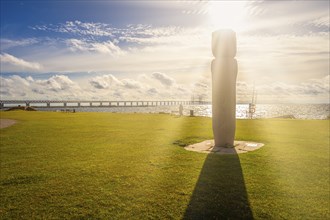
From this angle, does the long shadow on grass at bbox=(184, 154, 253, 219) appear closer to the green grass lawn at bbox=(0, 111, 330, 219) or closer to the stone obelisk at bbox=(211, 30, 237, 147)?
the green grass lawn at bbox=(0, 111, 330, 219)

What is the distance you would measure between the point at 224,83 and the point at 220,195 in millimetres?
6597

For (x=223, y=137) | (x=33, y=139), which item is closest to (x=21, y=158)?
(x=33, y=139)

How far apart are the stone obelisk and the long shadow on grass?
3058 millimetres

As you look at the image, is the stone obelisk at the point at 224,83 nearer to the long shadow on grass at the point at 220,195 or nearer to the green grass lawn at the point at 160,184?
the green grass lawn at the point at 160,184

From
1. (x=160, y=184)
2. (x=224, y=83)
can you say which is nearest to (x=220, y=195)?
(x=160, y=184)

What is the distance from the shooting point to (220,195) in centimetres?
709

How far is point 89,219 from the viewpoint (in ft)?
19.2

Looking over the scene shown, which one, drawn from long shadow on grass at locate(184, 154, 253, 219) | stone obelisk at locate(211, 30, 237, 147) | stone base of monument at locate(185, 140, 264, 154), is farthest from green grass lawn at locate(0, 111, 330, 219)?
stone obelisk at locate(211, 30, 237, 147)

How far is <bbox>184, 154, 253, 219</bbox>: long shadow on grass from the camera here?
6156 mm

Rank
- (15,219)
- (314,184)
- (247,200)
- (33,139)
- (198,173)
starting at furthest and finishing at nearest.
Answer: (33,139) → (198,173) → (314,184) → (247,200) → (15,219)

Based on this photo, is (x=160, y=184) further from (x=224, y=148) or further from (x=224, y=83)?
(x=224, y=83)

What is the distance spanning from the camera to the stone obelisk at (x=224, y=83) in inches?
495

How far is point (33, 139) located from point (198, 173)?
10938 millimetres

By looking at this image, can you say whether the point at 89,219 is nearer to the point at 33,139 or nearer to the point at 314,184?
the point at 314,184
